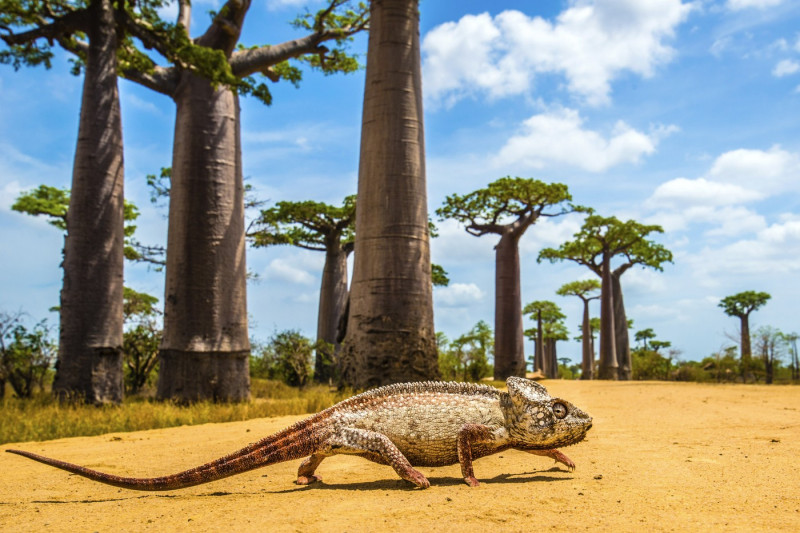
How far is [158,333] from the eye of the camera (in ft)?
50.8

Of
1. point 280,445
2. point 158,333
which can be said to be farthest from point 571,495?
point 158,333

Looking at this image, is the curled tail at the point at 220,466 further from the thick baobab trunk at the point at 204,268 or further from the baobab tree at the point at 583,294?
the baobab tree at the point at 583,294

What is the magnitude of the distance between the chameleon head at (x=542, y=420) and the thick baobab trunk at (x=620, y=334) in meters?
24.1

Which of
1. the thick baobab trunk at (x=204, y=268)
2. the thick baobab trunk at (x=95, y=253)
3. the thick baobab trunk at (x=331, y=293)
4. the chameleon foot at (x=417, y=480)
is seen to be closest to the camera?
the chameleon foot at (x=417, y=480)

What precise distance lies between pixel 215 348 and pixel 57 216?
14275mm

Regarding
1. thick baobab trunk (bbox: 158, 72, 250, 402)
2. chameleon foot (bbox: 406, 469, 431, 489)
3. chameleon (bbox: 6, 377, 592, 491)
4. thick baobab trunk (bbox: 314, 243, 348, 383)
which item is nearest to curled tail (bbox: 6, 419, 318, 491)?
chameleon (bbox: 6, 377, 592, 491)

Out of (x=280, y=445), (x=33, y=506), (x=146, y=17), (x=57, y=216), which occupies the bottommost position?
(x=33, y=506)

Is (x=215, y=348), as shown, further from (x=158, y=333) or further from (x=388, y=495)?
(x=388, y=495)

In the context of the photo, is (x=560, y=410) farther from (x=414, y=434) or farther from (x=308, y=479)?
(x=308, y=479)

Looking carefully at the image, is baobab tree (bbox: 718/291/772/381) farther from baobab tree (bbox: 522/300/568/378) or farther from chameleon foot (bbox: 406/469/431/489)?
chameleon foot (bbox: 406/469/431/489)

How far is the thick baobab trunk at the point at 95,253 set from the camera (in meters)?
9.92

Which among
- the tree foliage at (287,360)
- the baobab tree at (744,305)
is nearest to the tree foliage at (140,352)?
the tree foliage at (287,360)

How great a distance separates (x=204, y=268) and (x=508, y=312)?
1035cm

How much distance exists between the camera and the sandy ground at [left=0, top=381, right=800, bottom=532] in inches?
107
